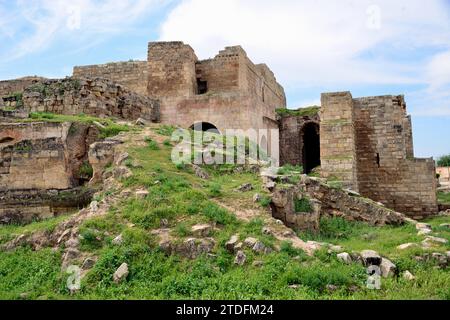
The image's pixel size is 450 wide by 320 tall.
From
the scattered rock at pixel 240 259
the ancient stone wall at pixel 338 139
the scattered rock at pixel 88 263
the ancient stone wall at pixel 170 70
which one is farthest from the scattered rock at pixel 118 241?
the ancient stone wall at pixel 170 70

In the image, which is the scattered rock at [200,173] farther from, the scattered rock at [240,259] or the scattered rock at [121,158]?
the scattered rock at [240,259]

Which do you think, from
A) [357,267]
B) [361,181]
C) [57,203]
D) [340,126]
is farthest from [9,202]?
[361,181]

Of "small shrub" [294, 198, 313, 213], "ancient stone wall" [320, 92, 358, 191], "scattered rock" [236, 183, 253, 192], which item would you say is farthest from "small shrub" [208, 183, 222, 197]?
"ancient stone wall" [320, 92, 358, 191]

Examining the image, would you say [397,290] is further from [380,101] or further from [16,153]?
[380,101]

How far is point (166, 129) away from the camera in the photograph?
12.8 m

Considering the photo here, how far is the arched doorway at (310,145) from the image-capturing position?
20.7 m

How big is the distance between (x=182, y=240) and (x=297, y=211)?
9.36ft

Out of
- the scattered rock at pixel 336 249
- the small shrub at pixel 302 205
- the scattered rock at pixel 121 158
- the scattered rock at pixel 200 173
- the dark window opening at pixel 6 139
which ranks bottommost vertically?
the scattered rock at pixel 336 249

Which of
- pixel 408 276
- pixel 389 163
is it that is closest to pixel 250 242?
pixel 408 276

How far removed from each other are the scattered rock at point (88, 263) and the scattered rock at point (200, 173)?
11.6 ft

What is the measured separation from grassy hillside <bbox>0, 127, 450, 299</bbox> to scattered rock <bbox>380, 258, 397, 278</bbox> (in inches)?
7.0

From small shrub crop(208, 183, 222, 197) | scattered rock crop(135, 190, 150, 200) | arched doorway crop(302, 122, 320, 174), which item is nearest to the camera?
scattered rock crop(135, 190, 150, 200)

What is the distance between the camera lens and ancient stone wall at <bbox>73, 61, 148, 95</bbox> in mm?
19297

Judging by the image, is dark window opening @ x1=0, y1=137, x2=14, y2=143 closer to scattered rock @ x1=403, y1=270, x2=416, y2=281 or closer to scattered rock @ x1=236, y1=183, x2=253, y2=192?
scattered rock @ x1=236, y1=183, x2=253, y2=192
